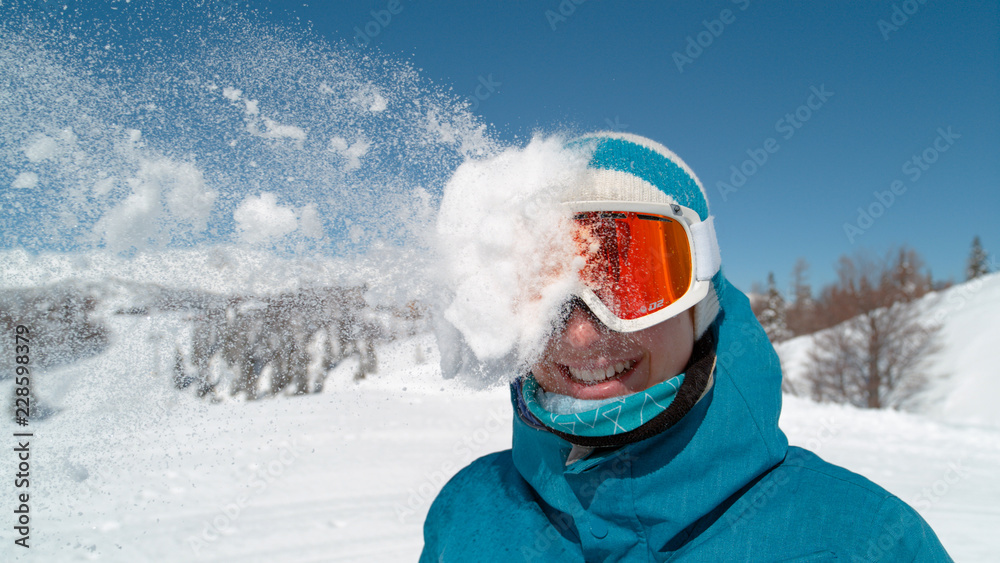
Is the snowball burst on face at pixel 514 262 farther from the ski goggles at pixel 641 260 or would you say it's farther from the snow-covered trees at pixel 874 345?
the snow-covered trees at pixel 874 345

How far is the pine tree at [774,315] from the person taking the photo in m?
35.3

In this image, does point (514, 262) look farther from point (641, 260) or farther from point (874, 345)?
point (874, 345)

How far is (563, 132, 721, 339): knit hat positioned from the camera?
1097mm

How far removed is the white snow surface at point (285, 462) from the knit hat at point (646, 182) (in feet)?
1.90

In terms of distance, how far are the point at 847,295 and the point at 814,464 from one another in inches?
1091

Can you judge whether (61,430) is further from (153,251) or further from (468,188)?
(468,188)

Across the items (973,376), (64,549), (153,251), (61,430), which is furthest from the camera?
(973,376)

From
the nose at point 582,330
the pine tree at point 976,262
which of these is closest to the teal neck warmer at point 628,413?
the nose at point 582,330

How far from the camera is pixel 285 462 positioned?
6.07 m

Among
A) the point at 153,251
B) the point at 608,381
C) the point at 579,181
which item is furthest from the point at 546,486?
the point at 153,251

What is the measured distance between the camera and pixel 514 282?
1039mm

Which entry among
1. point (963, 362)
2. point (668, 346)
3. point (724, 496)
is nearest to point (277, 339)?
point (668, 346)

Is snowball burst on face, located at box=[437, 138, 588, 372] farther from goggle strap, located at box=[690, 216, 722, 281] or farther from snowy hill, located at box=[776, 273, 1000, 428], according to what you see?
snowy hill, located at box=[776, 273, 1000, 428]

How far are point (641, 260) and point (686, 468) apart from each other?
A: 507mm
